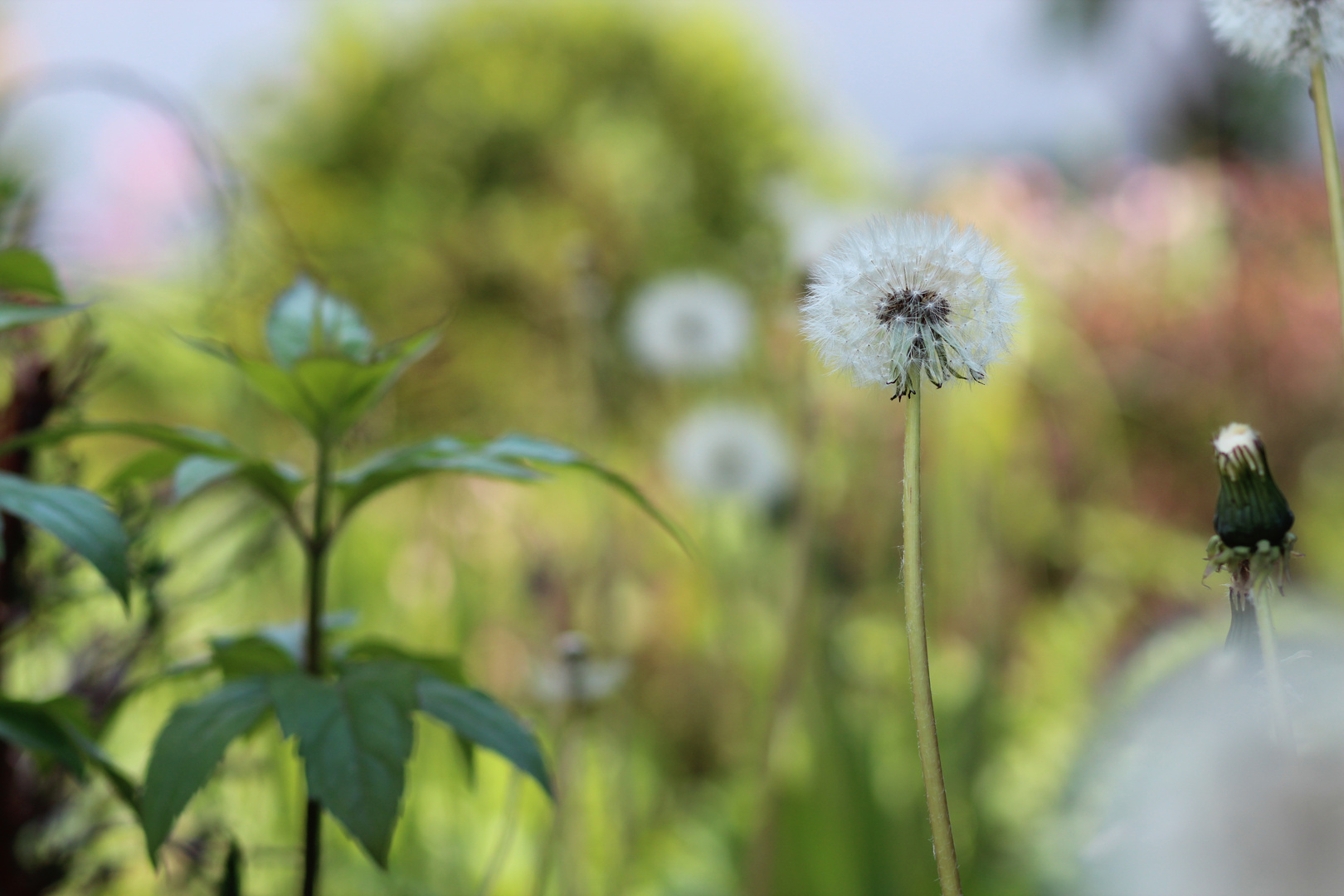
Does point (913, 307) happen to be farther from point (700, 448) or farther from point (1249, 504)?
point (700, 448)

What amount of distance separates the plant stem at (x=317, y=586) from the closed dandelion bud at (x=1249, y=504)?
0.29 meters

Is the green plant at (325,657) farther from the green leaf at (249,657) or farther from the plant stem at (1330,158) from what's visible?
the plant stem at (1330,158)

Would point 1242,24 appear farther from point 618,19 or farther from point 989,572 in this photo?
point 618,19

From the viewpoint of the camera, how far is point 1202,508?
2.51m

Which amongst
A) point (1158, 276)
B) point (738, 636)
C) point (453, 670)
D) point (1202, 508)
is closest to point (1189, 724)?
point (453, 670)

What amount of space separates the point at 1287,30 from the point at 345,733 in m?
0.34

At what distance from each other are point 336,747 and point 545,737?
3.04ft

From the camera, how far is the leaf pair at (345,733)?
0.98 ft

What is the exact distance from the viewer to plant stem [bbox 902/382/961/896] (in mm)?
219

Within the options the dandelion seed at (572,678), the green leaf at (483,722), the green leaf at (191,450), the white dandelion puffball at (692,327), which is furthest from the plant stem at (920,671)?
the white dandelion puffball at (692,327)

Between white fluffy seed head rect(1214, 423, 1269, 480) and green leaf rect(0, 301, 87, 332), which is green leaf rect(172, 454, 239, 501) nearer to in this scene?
green leaf rect(0, 301, 87, 332)

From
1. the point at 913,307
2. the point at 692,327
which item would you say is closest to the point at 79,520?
the point at 913,307

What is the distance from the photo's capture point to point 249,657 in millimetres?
390

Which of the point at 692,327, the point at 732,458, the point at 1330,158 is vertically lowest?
the point at 1330,158
